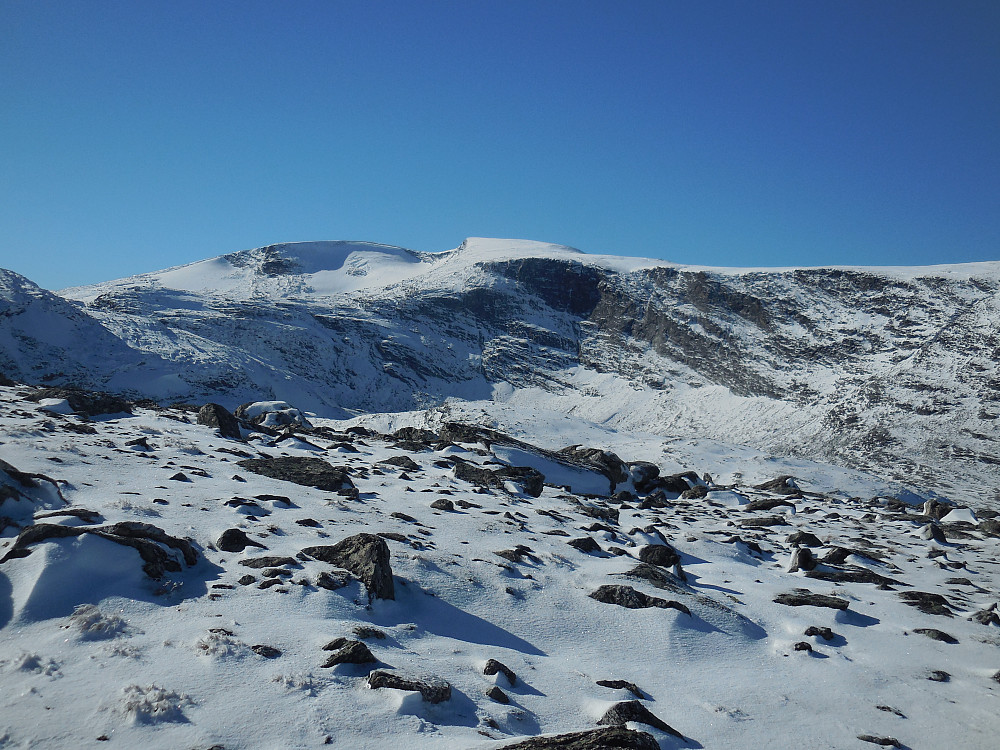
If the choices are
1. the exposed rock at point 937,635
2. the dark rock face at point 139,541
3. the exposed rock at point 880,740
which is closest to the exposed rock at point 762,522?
the exposed rock at point 937,635

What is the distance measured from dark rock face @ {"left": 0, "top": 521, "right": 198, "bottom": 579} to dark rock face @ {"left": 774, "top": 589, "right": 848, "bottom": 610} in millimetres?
10909

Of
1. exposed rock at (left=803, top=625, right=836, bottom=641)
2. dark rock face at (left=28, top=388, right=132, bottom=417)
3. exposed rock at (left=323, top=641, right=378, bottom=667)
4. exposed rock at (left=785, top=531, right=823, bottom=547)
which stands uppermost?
dark rock face at (left=28, top=388, right=132, bottom=417)

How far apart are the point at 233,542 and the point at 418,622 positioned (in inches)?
137

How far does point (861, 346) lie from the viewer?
84062 millimetres

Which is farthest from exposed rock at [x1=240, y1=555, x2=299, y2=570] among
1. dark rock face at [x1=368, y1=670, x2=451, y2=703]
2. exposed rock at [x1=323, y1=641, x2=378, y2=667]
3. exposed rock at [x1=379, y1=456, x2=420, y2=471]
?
exposed rock at [x1=379, y1=456, x2=420, y2=471]

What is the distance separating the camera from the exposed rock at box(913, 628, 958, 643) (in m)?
9.79

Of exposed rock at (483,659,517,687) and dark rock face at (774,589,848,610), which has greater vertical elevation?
exposed rock at (483,659,517,687)

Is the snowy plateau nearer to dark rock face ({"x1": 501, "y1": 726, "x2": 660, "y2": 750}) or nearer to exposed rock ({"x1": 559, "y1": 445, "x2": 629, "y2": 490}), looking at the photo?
dark rock face ({"x1": 501, "y1": 726, "x2": 660, "y2": 750})

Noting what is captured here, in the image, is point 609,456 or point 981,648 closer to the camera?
A: point 981,648

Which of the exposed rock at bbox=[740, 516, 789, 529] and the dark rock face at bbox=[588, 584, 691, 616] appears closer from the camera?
the dark rock face at bbox=[588, 584, 691, 616]

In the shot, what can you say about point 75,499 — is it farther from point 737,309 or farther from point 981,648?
point 737,309

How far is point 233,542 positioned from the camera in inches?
359

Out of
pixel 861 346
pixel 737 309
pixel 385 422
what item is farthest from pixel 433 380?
pixel 861 346

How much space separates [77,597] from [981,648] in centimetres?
1357
